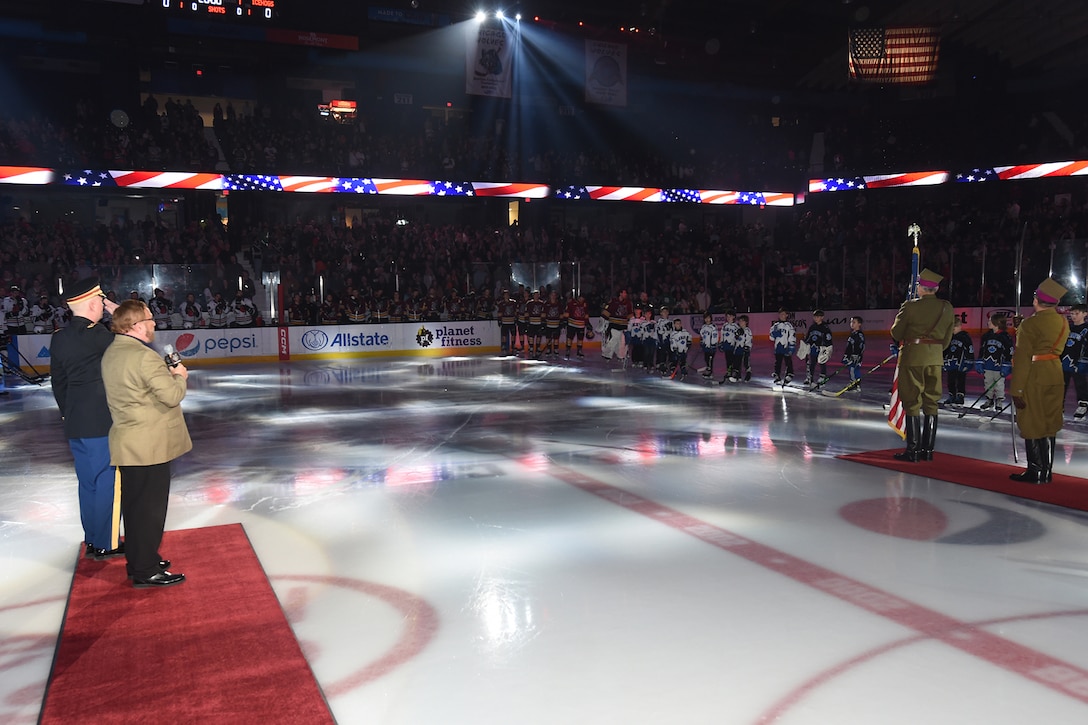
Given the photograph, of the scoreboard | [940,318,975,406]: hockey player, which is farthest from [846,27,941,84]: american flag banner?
[940,318,975,406]: hockey player

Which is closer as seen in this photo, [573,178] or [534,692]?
[534,692]

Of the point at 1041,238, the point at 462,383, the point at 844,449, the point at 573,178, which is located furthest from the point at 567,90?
the point at 844,449

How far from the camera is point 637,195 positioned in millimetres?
30781

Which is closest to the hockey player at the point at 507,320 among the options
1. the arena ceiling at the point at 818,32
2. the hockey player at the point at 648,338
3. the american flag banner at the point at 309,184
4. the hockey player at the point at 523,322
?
the hockey player at the point at 523,322

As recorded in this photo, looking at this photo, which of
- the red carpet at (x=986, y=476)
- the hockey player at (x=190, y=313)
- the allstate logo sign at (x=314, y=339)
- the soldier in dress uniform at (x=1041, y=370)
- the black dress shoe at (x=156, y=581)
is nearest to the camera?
the black dress shoe at (x=156, y=581)

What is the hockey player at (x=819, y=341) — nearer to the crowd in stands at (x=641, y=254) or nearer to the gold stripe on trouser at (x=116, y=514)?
the crowd in stands at (x=641, y=254)

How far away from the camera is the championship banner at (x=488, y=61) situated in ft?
84.7

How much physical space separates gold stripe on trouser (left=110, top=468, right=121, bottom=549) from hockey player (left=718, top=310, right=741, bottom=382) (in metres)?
12.1

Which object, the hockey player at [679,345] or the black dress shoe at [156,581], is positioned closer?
the black dress shoe at [156,581]

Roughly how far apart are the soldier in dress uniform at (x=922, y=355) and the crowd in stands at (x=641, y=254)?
16.4 meters

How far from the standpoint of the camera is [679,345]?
56.2 ft

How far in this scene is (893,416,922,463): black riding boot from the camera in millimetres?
8539

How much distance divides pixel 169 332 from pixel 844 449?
1646 cm

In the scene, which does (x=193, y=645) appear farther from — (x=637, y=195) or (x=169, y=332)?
(x=637, y=195)
